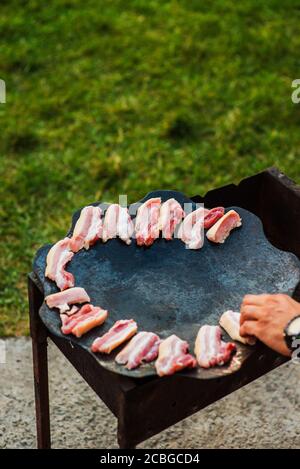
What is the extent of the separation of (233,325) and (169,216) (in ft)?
2.13

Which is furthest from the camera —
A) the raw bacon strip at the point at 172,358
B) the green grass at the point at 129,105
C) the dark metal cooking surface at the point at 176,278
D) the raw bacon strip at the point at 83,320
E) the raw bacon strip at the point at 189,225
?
the green grass at the point at 129,105

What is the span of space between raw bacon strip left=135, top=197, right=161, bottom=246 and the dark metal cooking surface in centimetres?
4

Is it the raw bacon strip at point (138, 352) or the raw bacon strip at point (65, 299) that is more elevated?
the raw bacon strip at point (65, 299)

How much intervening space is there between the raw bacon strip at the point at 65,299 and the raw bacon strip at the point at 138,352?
27 cm

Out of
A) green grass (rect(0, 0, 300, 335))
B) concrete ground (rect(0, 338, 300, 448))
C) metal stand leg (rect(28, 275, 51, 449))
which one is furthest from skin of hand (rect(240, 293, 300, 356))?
green grass (rect(0, 0, 300, 335))

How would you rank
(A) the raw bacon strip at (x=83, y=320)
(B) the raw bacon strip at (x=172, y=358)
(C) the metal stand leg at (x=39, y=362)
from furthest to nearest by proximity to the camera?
1. (C) the metal stand leg at (x=39, y=362)
2. (A) the raw bacon strip at (x=83, y=320)
3. (B) the raw bacon strip at (x=172, y=358)

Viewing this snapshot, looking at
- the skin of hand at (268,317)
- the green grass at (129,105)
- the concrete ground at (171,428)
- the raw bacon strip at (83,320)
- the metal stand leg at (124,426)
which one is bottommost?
the concrete ground at (171,428)

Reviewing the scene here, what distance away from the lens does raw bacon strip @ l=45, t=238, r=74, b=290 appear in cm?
294

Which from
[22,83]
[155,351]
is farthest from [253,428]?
[22,83]

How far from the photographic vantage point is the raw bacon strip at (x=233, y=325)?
2752 millimetres

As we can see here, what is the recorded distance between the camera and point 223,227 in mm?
3215

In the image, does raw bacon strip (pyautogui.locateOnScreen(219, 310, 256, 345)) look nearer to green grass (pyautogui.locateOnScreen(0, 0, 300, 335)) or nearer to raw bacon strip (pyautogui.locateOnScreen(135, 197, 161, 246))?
raw bacon strip (pyautogui.locateOnScreen(135, 197, 161, 246))

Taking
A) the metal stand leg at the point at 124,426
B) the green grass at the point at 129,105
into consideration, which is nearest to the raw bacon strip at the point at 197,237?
the metal stand leg at the point at 124,426

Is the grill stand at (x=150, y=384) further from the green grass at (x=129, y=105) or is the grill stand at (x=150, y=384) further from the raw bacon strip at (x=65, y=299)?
the green grass at (x=129, y=105)
